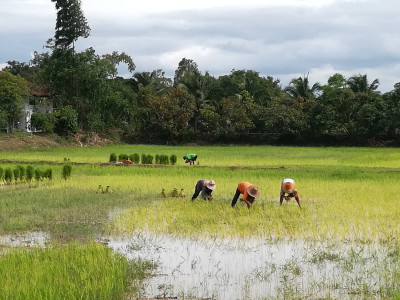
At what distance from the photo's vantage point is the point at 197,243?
22.7 ft

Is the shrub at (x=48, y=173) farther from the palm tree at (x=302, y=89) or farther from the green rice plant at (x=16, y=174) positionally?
the palm tree at (x=302, y=89)

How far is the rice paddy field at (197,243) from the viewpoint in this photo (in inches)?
195

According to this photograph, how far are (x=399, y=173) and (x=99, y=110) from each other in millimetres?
24932

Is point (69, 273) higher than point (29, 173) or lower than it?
lower

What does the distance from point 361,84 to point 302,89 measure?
15.2ft

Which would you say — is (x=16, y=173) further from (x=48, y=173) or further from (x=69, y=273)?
(x=69, y=273)

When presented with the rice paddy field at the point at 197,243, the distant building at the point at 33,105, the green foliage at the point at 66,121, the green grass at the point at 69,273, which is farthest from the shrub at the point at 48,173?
the distant building at the point at 33,105

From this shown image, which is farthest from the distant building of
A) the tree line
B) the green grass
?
the green grass

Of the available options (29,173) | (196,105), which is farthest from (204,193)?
(196,105)

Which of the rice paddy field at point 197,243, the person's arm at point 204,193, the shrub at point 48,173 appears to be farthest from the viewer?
the shrub at point 48,173

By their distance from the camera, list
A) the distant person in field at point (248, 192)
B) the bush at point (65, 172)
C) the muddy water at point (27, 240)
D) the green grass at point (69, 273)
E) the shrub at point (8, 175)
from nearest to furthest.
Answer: the green grass at point (69, 273)
the muddy water at point (27, 240)
the distant person in field at point (248, 192)
the shrub at point (8, 175)
the bush at point (65, 172)

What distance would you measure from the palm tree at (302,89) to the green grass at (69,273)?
114 ft

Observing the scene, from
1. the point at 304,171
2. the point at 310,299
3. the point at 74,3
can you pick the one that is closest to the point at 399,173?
the point at 304,171

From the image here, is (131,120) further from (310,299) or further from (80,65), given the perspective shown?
(310,299)
